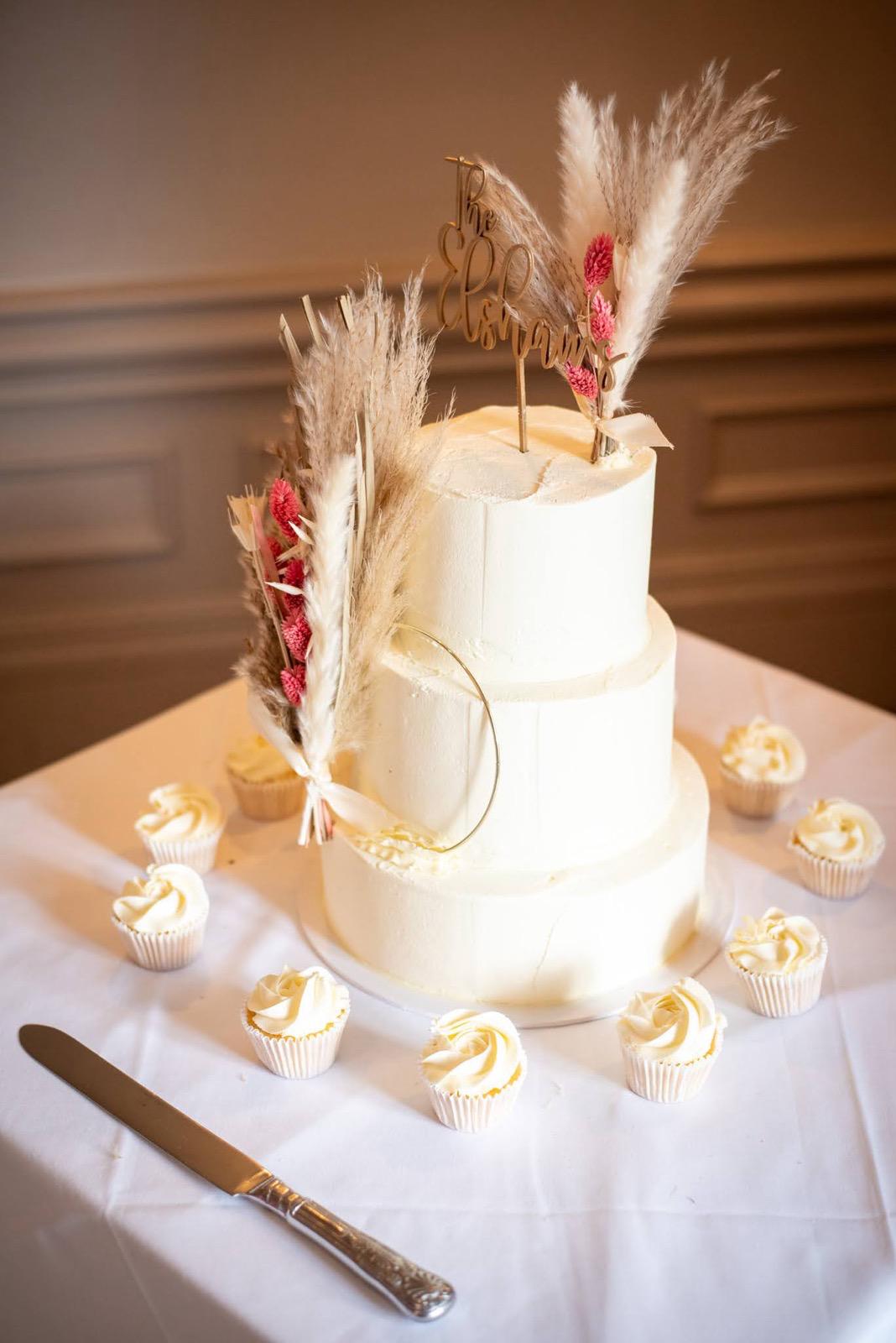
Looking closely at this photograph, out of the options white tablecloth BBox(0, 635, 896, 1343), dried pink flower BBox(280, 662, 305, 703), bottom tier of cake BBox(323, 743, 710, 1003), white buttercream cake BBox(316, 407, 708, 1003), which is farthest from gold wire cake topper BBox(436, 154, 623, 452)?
white tablecloth BBox(0, 635, 896, 1343)

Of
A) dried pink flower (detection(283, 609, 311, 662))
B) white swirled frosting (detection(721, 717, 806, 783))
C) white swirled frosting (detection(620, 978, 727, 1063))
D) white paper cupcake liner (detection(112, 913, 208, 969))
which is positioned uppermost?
dried pink flower (detection(283, 609, 311, 662))

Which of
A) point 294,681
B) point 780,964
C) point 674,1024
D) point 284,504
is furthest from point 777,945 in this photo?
point 284,504

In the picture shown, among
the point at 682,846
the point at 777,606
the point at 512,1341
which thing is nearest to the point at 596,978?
the point at 682,846

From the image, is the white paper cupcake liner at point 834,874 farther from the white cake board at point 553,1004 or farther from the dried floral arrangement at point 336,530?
the dried floral arrangement at point 336,530

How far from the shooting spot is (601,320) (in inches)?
A: 52.2

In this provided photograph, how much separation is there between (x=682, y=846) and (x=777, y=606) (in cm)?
224

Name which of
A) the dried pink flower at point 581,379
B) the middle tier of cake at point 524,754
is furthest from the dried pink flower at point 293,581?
the dried pink flower at point 581,379

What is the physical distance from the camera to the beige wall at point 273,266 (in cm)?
292

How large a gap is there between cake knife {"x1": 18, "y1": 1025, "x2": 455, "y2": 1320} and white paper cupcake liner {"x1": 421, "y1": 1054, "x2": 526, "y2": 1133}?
0.53 ft

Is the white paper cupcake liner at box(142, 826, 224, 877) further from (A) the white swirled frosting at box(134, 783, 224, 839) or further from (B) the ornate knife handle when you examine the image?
(B) the ornate knife handle

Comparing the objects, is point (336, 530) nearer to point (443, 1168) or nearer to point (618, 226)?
point (618, 226)

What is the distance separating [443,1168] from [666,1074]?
25 centimetres

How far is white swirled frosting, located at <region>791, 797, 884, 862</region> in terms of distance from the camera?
5.41 feet

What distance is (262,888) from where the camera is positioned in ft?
5.70
